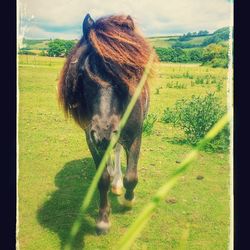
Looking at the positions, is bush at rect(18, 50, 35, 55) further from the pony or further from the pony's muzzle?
the pony's muzzle

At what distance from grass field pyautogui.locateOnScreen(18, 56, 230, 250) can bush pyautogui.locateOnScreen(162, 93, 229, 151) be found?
57mm

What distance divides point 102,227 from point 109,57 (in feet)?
3.28

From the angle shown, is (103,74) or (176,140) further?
(176,140)

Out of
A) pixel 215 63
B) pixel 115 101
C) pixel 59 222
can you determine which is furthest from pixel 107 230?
pixel 215 63

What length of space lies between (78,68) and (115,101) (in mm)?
286

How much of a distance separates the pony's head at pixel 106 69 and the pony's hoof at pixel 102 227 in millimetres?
646

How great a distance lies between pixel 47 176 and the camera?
2.96m

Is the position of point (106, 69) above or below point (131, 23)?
below

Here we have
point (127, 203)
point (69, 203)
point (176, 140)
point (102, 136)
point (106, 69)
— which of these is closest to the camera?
point (102, 136)

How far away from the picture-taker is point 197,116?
10.5ft

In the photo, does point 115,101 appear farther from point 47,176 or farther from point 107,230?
point 47,176

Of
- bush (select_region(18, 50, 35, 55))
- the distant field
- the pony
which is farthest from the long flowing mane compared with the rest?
bush (select_region(18, 50, 35, 55))

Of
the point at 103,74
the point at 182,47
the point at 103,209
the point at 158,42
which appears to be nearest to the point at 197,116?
the point at 182,47

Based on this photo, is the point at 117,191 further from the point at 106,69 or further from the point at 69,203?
the point at 106,69
